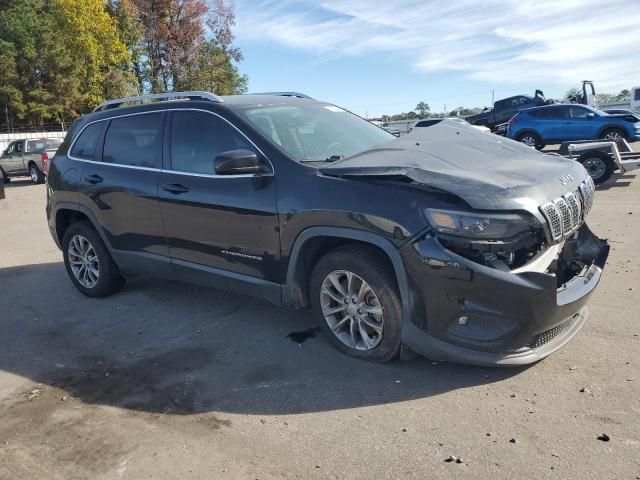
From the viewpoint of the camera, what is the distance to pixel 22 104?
43500 millimetres

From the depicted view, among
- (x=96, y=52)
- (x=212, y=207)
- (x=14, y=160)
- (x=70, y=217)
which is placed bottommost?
(x=70, y=217)

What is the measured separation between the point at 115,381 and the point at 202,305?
149 cm

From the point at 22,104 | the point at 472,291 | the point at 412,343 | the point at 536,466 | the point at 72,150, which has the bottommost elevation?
the point at 536,466

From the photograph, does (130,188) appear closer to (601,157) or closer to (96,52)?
(601,157)

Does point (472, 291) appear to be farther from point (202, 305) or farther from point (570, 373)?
point (202, 305)

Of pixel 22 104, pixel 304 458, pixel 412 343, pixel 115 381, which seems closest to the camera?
pixel 304 458

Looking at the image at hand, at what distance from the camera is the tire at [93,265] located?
5.61 meters

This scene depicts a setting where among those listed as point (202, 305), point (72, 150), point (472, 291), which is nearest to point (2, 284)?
point (72, 150)

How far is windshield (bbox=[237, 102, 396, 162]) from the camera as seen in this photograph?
4258 mm

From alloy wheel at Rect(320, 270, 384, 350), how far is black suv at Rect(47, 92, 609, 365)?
0.01 metres

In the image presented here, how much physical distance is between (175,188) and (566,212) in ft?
9.72

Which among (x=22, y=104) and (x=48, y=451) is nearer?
(x=48, y=451)

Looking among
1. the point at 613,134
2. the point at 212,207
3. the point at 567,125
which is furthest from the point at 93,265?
the point at 567,125

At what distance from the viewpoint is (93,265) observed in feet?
19.0
